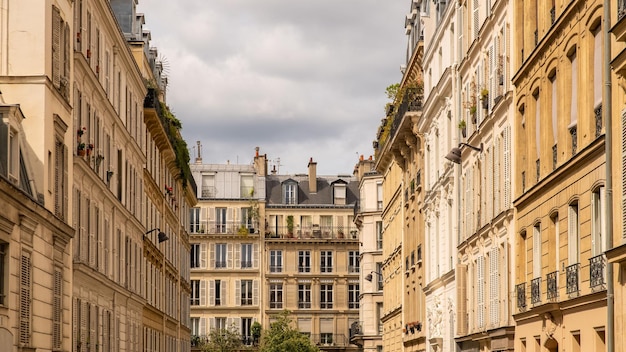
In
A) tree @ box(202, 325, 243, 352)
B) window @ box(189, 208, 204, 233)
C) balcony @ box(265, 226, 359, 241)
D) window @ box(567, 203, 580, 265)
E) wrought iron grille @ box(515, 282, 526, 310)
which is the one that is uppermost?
window @ box(189, 208, 204, 233)

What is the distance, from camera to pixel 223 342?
4316 inches

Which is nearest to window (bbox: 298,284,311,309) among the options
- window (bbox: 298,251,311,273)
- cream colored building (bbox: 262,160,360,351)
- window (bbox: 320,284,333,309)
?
cream colored building (bbox: 262,160,360,351)

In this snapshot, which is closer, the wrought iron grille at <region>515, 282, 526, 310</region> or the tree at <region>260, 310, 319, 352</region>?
the wrought iron grille at <region>515, 282, 526, 310</region>

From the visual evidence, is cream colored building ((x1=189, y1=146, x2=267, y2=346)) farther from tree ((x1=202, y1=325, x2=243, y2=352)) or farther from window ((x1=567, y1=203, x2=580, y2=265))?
window ((x1=567, y1=203, x2=580, y2=265))

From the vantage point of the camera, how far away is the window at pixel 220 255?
119 metres

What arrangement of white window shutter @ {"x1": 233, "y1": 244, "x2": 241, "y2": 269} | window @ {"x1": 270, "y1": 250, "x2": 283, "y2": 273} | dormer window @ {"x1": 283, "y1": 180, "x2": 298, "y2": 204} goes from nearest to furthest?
white window shutter @ {"x1": 233, "y1": 244, "x2": 241, "y2": 269}, window @ {"x1": 270, "y1": 250, "x2": 283, "y2": 273}, dormer window @ {"x1": 283, "y1": 180, "x2": 298, "y2": 204}

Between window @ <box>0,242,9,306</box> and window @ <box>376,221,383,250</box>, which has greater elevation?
window @ <box>376,221,383,250</box>

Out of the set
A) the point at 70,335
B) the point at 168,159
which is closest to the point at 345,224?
the point at 168,159

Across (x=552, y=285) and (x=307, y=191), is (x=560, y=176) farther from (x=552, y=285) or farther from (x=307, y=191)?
(x=307, y=191)

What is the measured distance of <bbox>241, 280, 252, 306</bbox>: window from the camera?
119m

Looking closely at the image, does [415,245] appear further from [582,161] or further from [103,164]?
[582,161]

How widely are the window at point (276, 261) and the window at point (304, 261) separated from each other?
168 centimetres

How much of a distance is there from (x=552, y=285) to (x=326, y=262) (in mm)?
91036

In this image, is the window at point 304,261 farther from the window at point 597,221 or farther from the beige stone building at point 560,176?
the window at point 597,221
